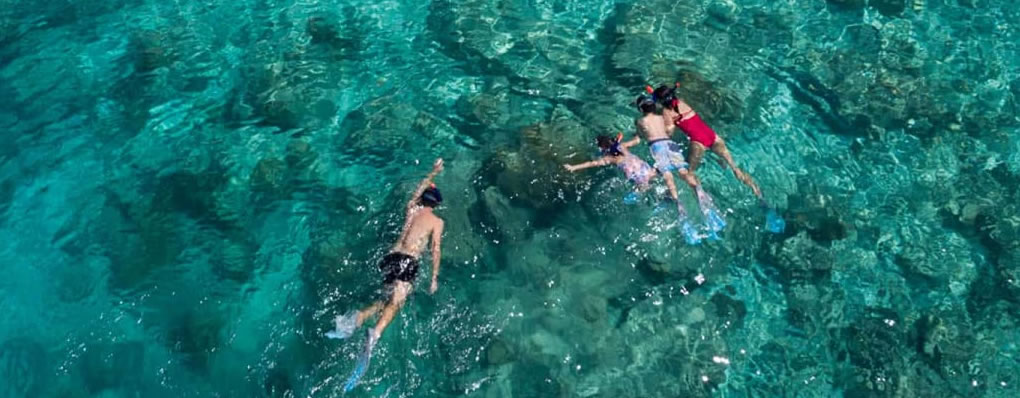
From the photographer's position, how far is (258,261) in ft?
34.1

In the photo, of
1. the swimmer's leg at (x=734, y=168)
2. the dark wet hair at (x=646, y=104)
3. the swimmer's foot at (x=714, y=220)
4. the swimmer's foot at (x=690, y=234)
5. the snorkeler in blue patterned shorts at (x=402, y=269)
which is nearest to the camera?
the snorkeler in blue patterned shorts at (x=402, y=269)

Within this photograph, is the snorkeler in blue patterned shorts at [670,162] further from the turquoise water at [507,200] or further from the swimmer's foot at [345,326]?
the swimmer's foot at [345,326]

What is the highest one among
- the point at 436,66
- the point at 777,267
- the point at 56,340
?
the point at 436,66

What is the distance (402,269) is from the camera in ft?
30.0

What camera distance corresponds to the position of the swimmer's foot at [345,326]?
9062 mm

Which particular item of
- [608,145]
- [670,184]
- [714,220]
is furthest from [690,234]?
[608,145]

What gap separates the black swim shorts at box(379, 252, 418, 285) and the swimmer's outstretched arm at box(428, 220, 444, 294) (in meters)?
0.38

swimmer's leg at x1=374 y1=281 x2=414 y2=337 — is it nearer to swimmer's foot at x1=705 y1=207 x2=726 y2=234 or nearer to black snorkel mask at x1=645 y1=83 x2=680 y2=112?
swimmer's foot at x1=705 y1=207 x2=726 y2=234

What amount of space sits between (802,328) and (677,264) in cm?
187

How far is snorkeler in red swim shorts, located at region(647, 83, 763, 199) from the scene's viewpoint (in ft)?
35.1

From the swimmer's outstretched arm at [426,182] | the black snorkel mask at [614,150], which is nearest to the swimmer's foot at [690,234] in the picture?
the black snorkel mask at [614,150]

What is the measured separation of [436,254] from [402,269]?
0.85m

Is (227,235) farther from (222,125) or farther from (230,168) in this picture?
(222,125)

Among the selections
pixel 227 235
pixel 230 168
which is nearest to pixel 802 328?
pixel 227 235
